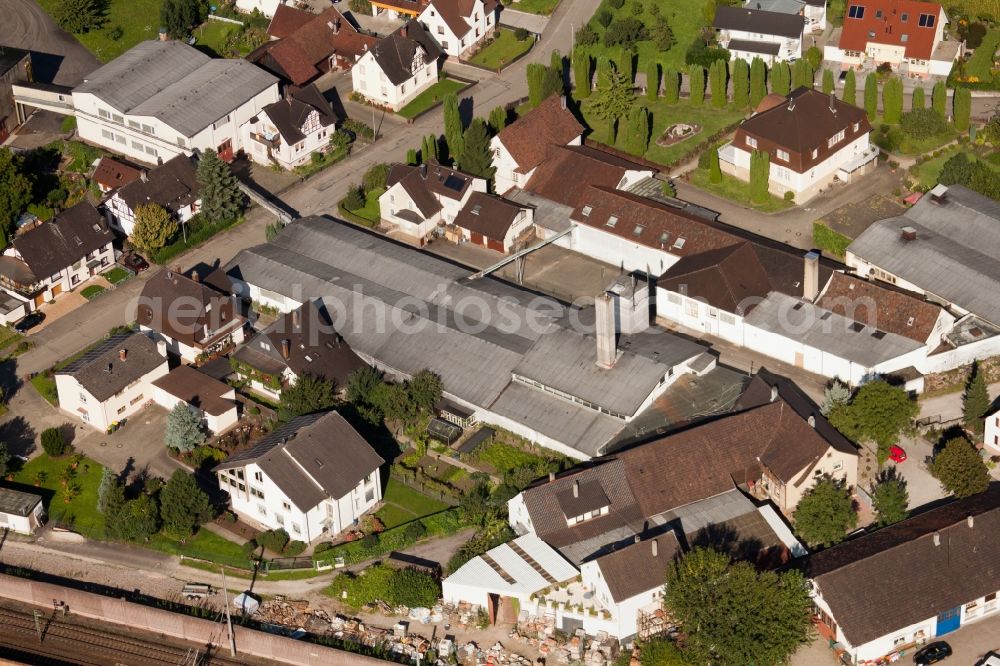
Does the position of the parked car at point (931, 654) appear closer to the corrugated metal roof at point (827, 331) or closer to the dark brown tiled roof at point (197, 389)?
the corrugated metal roof at point (827, 331)

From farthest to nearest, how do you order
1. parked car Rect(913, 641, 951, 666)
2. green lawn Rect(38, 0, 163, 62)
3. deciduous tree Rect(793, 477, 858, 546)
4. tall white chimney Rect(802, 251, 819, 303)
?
green lawn Rect(38, 0, 163, 62) → tall white chimney Rect(802, 251, 819, 303) → deciduous tree Rect(793, 477, 858, 546) → parked car Rect(913, 641, 951, 666)

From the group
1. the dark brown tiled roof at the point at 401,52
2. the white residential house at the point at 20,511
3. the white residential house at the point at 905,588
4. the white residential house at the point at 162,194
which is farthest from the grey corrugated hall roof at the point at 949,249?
the white residential house at the point at 20,511

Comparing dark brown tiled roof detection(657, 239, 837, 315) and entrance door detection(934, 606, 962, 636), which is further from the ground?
dark brown tiled roof detection(657, 239, 837, 315)

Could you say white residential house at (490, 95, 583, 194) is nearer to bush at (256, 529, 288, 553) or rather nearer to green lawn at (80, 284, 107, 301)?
green lawn at (80, 284, 107, 301)

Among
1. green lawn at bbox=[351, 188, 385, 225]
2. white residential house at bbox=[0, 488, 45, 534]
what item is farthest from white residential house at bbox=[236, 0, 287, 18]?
white residential house at bbox=[0, 488, 45, 534]

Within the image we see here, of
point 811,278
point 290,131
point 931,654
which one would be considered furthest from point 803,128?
point 931,654

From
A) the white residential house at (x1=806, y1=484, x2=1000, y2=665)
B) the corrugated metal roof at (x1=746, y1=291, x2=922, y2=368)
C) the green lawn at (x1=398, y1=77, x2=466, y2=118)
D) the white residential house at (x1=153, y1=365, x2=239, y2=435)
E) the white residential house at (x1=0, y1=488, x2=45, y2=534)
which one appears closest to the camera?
the white residential house at (x1=806, y1=484, x2=1000, y2=665)

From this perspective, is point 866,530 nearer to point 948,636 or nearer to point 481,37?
point 948,636
